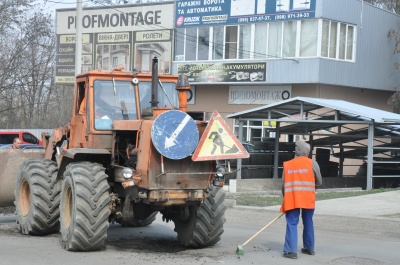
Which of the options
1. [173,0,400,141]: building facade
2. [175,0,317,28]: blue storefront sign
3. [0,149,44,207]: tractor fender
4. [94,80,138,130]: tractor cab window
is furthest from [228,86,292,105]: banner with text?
[94,80,138,130]: tractor cab window

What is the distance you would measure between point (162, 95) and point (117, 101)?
0.79m

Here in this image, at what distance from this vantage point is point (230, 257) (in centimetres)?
1029

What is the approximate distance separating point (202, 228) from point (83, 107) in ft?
9.16

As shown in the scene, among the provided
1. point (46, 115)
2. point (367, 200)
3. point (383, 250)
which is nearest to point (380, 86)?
point (367, 200)

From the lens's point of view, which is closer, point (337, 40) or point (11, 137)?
point (11, 137)

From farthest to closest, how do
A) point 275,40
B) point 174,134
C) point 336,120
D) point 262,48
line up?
point 262,48, point 275,40, point 336,120, point 174,134

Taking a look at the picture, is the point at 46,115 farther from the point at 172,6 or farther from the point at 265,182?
the point at 265,182

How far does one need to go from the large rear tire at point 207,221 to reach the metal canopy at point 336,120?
13.5 meters

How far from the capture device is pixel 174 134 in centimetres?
1018

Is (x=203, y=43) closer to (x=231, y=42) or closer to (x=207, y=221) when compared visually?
(x=231, y=42)

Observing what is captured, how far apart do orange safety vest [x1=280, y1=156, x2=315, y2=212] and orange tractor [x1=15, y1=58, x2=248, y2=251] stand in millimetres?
792

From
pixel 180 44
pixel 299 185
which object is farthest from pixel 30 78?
pixel 299 185

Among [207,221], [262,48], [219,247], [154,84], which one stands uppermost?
[262,48]

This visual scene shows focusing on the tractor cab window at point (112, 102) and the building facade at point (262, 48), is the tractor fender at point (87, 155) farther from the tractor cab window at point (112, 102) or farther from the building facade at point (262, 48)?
the building facade at point (262, 48)
